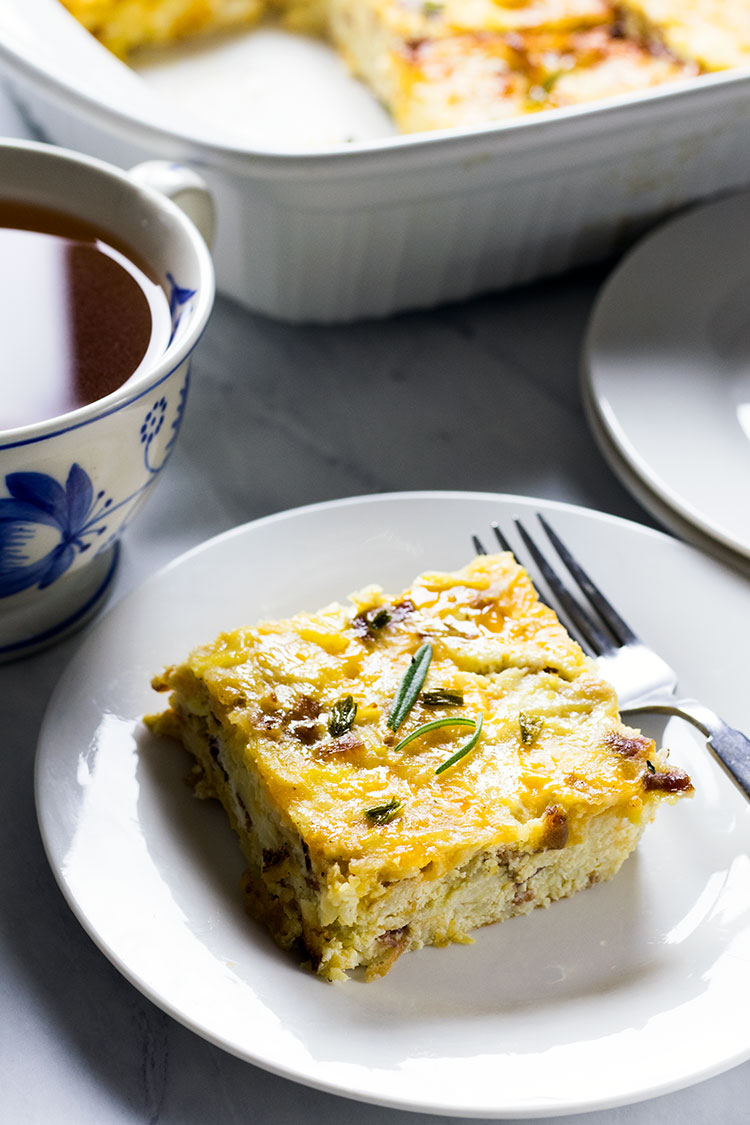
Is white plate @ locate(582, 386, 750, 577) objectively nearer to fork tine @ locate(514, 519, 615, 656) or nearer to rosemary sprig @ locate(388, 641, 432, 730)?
fork tine @ locate(514, 519, 615, 656)

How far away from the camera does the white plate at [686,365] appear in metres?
1.72

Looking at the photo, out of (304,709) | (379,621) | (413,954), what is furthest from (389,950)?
(379,621)

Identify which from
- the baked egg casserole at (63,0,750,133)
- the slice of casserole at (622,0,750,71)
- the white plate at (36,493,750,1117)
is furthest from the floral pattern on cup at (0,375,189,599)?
the slice of casserole at (622,0,750,71)

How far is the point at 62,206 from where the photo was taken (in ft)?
5.18

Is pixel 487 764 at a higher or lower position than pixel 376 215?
lower

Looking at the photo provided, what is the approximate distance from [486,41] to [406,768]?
5.39 ft

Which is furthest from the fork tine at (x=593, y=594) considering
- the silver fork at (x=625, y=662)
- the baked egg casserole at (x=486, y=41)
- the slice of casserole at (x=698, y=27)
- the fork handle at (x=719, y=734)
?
the slice of casserole at (x=698, y=27)

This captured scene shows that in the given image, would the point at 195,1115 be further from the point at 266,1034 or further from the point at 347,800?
the point at 347,800

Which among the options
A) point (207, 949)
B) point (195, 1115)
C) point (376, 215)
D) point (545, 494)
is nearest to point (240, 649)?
point (207, 949)

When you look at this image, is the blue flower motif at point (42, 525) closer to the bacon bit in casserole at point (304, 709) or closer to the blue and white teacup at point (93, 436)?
the blue and white teacup at point (93, 436)

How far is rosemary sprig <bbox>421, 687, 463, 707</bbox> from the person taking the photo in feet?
4.26

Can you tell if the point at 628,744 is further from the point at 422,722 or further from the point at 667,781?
the point at 422,722

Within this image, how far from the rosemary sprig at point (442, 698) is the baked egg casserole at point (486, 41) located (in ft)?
4.19

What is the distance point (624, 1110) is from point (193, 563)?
0.80 meters
